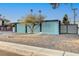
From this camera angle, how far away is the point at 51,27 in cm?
398

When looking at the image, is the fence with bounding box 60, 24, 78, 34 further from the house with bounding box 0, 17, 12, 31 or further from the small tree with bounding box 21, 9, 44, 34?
the house with bounding box 0, 17, 12, 31

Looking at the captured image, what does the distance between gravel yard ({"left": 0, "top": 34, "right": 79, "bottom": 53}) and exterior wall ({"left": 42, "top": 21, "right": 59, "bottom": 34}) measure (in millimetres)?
70

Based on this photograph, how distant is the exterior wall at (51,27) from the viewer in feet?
13.0

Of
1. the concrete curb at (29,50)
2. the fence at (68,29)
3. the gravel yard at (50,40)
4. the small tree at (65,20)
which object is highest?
the small tree at (65,20)

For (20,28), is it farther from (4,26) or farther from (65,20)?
(65,20)

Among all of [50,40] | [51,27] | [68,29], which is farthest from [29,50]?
[68,29]

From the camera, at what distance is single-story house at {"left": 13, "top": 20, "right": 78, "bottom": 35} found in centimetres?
397

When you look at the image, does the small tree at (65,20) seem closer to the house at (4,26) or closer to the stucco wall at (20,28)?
the stucco wall at (20,28)

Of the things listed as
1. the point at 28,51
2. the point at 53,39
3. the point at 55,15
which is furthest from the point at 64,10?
the point at 28,51

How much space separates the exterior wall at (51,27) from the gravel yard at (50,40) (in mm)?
70

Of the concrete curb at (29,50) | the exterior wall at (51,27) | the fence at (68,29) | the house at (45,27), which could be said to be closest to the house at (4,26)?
the house at (45,27)

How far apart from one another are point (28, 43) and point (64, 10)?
661 millimetres

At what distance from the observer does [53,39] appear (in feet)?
13.2

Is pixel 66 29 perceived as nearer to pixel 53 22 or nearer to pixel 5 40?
pixel 53 22
